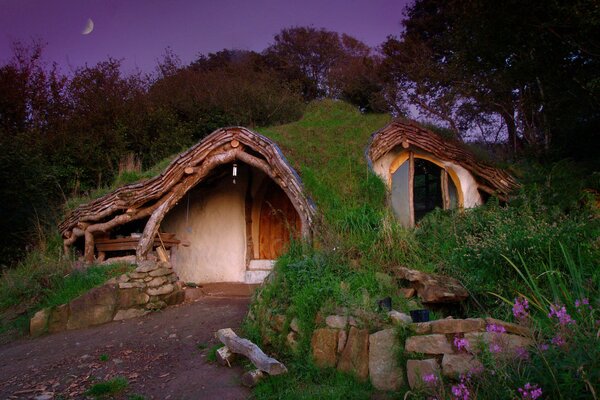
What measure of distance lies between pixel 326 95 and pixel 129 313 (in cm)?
1540

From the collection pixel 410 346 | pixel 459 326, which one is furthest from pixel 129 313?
pixel 459 326

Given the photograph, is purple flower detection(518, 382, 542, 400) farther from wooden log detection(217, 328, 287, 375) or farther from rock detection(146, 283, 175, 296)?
rock detection(146, 283, 175, 296)

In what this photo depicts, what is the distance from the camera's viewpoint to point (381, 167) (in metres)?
9.69

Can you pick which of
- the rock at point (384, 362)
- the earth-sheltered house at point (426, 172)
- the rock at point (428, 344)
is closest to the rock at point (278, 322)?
the rock at point (384, 362)

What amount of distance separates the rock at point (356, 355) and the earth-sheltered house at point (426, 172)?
5330 mm

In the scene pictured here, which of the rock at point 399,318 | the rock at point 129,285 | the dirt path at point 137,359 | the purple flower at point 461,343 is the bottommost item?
the dirt path at point 137,359

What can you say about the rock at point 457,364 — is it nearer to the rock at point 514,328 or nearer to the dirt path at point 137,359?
the rock at point 514,328

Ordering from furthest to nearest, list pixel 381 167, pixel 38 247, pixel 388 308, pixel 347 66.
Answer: pixel 347 66
pixel 381 167
pixel 38 247
pixel 388 308

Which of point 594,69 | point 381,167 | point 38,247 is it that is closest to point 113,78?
point 38,247

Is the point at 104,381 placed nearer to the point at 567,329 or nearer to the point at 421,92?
the point at 567,329

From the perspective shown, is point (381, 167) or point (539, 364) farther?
point (381, 167)

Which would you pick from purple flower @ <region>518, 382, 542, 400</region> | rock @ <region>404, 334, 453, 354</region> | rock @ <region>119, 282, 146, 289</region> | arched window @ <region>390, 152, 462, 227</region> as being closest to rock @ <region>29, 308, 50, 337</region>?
rock @ <region>119, 282, 146, 289</region>

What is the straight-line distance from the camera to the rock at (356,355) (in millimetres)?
4133

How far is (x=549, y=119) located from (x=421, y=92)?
6052mm
